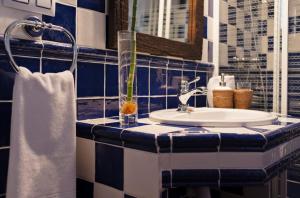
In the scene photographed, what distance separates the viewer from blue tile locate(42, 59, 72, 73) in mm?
966

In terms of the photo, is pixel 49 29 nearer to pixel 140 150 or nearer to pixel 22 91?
pixel 22 91

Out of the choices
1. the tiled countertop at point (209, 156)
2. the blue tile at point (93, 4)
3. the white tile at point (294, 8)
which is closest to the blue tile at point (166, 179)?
the tiled countertop at point (209, 156)

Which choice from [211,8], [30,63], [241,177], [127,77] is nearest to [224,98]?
[211,8]

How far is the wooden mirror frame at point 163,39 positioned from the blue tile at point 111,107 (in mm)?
210

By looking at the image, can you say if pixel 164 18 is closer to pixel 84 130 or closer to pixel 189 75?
pixel 189 75

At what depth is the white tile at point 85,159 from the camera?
3.06 feet

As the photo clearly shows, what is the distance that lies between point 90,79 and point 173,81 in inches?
19.7

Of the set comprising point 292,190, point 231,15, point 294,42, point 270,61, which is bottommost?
point 292,190

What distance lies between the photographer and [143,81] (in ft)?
4.31

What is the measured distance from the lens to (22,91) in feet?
2.59

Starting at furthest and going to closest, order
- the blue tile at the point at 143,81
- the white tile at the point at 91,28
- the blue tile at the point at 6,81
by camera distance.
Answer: the blue tile at the point at 143,81
the white tile at the point at 91,28
the blue tile at the point at 6,81

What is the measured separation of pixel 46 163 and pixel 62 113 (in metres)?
0.14

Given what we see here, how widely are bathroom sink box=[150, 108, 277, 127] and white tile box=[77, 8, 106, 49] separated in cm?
34

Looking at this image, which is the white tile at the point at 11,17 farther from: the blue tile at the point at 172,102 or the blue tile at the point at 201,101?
the blue tile at the point at 201,101
